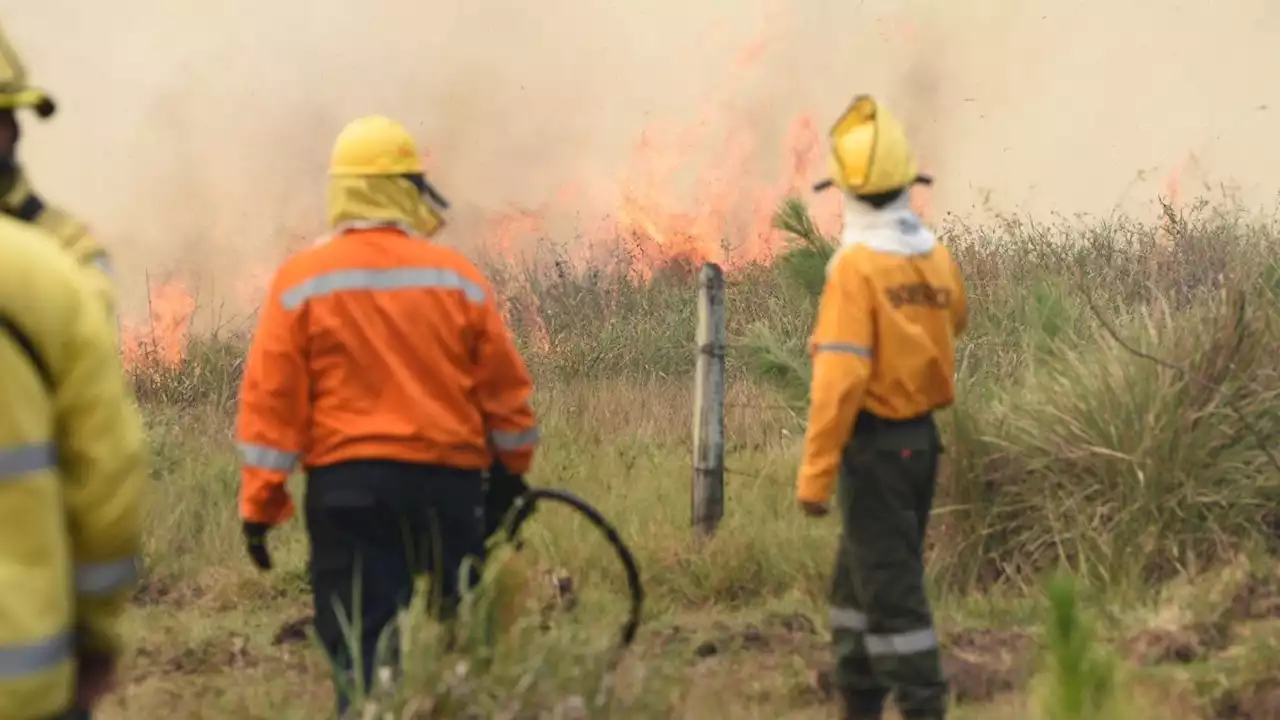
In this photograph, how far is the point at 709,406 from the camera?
20.9 ft

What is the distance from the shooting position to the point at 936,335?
4145 millimetres

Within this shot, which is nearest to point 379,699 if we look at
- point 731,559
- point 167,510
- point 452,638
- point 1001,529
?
point 452,638

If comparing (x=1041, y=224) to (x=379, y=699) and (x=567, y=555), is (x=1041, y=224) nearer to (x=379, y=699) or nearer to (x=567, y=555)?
(x=567, y=555)

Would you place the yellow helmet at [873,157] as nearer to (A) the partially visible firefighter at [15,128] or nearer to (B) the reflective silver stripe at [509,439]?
(B) the reflective silver stripe at [509,439]

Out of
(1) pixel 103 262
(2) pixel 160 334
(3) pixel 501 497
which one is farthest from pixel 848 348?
(2) pixel 160 334

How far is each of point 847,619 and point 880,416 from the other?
2.10 ft

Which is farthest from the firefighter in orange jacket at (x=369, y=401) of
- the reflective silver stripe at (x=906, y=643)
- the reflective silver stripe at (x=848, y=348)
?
the reflective silver stripe at (x=906, y=643)

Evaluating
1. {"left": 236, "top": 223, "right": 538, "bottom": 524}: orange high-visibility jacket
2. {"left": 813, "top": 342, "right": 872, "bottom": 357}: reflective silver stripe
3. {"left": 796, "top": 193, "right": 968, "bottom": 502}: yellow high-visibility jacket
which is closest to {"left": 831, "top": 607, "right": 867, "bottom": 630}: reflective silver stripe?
{"left": 796, "top": 193, "right": 968, "bottom": 502}: yellow high-visibility jacket

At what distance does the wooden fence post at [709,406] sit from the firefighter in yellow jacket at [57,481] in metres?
4.25

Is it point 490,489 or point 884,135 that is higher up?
point 884,135

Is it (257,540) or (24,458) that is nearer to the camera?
(24,458)

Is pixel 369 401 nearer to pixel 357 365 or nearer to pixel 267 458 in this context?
pixel 357 365

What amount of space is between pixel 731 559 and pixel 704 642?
0.92 meters

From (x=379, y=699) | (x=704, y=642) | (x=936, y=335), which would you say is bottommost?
(x=704, y=642)
